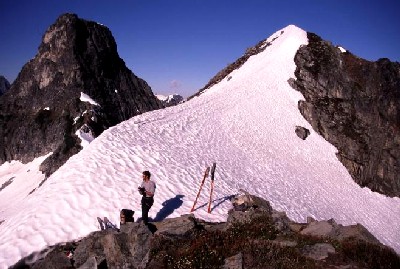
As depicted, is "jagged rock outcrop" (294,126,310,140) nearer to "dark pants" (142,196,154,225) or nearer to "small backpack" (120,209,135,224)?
"dark pants" (142,196,154,225)

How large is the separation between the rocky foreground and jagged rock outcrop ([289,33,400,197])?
32976mm

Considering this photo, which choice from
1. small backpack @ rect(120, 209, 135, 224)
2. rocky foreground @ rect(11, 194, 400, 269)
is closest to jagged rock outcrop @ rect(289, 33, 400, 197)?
rocky foreground @ rect(11, 194, 400, 269)

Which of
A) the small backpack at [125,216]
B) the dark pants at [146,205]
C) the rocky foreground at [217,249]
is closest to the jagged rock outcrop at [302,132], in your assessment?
the rocky foreground at [217,249]

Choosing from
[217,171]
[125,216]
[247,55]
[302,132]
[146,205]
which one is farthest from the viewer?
[247,55]

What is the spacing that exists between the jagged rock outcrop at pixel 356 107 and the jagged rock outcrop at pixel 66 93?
8676cm

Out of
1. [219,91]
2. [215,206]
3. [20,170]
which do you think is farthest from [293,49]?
[20,170]

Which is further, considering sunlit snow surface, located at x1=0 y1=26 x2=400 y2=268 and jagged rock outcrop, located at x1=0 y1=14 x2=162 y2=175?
jagged rock outcrop, located at x1=0 y1=14 x2=162 y2=175

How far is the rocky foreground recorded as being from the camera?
10.6 m

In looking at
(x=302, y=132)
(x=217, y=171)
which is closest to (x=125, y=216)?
(x=217, y=171)

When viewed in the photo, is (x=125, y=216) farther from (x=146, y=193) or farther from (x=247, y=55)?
(x=247, y=55)

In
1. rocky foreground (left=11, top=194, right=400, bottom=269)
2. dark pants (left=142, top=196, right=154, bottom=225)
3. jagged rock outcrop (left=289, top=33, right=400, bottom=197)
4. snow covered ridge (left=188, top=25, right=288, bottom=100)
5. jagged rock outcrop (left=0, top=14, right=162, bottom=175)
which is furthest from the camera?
jagged rock outcrop (left=0, top=14, right=162, bottom=175)

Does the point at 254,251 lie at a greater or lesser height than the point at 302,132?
lesser

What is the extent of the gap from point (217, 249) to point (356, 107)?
45420 mm

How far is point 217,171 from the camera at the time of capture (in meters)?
24.8
